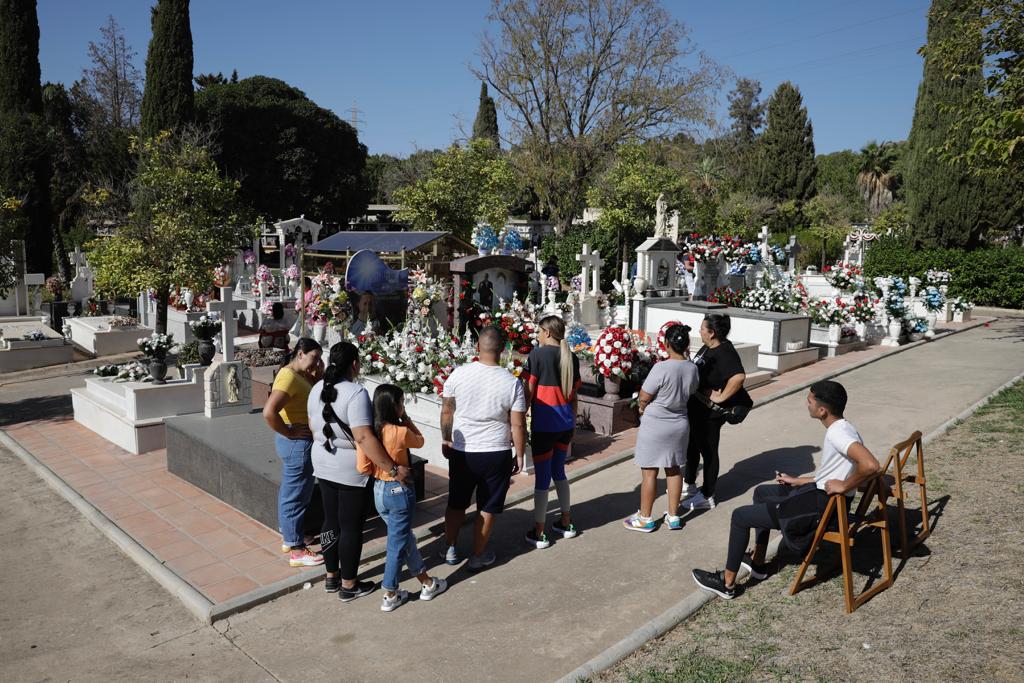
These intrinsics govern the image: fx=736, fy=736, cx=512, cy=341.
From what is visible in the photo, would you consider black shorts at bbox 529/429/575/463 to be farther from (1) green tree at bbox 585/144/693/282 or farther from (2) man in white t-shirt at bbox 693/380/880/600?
(1) green tree at bbox 585/144/693/282

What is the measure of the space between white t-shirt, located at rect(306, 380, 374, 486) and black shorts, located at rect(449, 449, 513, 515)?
0.70 meters

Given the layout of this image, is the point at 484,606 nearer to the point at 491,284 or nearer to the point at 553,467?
the point at 553,467

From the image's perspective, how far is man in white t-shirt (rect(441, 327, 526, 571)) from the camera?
477 cm

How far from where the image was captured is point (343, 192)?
40.6m

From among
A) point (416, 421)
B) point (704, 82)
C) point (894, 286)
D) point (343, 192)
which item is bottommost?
point (416, 421)

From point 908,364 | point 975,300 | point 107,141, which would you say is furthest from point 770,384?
point 107,141

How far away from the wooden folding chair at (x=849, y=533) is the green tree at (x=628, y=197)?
86.6 ft

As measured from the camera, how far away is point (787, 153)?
44344 millimetres

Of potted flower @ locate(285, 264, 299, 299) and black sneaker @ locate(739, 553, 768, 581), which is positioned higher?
potted flower @ locate(285, 264, 299, 299)

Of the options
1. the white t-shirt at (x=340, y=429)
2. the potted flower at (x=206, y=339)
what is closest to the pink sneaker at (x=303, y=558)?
the white t-shirt at (x=340, y=429)

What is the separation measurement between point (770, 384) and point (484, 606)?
820 centimetres

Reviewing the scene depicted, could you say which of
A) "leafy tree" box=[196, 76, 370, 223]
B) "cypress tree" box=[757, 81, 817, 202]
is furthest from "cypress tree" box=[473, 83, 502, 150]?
"cypress tree" box=[757, 81, 817, 202]

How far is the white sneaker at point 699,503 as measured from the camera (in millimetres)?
6055

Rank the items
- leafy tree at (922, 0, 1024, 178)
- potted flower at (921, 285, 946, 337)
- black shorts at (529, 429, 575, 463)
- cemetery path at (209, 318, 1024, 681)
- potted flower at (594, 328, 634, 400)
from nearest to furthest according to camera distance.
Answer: cemetery path at (209, 318, 1024, 681) < black shorts at (529, 429, 575, 463) < potted flower at (594, 328, 634, 400) < leafy tree at (922, 0, 1024, 178) < potted flower at (921, 285, 946, 337)
